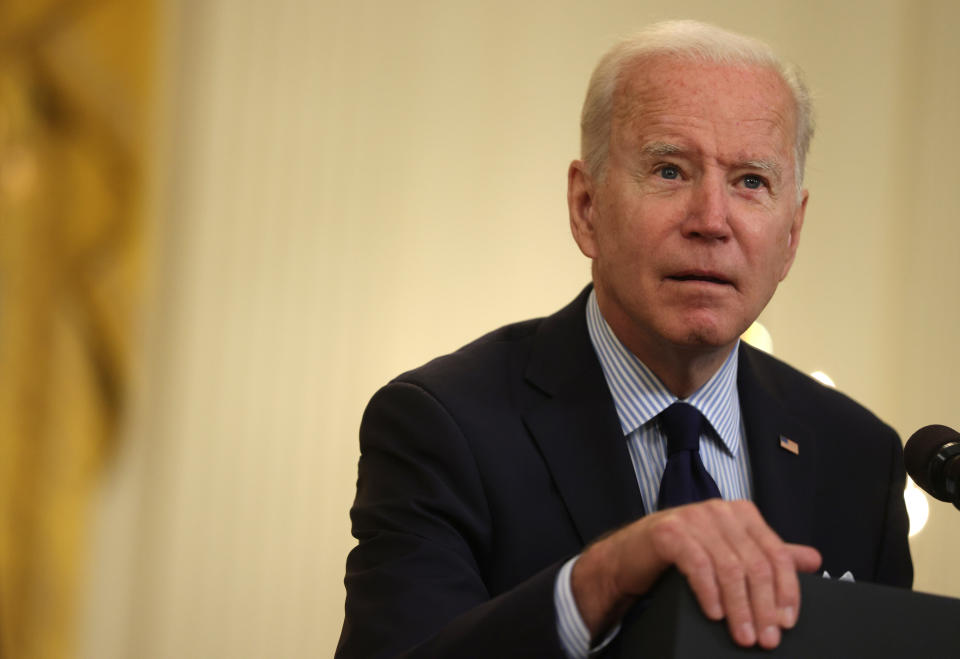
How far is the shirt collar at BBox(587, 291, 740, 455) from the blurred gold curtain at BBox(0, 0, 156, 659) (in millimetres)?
2064

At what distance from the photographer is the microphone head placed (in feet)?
4.59

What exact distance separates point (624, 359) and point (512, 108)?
2.53 metres

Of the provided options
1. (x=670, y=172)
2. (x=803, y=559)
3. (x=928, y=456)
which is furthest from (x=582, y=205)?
(x=803, y=559)

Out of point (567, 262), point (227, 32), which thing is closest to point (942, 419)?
point (567, 262)

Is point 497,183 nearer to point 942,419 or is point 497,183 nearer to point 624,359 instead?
point 942,419

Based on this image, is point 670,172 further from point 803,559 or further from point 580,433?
point 803,559

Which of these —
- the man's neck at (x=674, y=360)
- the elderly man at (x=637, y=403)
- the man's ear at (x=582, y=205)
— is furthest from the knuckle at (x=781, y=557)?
the man's ear at (x=582, y=205)

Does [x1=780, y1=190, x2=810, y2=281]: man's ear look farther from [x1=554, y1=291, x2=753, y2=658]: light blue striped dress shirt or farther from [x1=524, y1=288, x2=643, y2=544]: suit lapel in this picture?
[x1=524, y1=288, x2=643, y2=544]: suit lapel

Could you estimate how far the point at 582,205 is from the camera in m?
2.12

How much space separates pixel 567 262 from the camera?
430 cm

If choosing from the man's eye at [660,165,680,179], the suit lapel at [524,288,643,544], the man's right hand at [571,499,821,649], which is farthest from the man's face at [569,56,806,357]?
the man's right hand at [571,499,821,649]

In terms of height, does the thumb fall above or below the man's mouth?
below

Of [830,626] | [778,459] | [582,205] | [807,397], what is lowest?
[830,626]

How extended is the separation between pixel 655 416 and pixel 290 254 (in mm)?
2315
